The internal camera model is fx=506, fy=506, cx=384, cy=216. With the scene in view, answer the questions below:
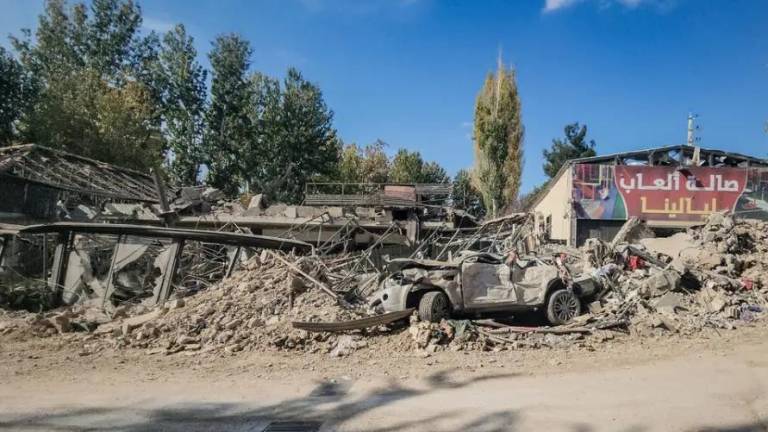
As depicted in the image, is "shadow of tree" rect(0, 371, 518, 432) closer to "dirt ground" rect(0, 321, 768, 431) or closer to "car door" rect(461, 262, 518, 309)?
"dirt ground" rect(0, 321, 768, 431)

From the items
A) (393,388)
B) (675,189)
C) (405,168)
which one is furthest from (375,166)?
(393,388)

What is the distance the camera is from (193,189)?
70.7 ft

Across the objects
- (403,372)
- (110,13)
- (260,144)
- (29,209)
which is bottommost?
(403,372)

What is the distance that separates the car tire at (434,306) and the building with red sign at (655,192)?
13115 mm

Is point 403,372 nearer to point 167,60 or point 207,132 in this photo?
point 207,132

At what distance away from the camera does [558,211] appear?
2462 cm

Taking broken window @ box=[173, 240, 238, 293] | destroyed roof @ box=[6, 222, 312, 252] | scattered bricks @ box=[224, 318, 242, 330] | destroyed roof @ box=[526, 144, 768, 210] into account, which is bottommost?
scattered bricks @ box=[224, 318, 242, 330]

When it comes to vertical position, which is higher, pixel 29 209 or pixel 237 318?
pixel 29 209

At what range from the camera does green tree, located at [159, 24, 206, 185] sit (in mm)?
30953

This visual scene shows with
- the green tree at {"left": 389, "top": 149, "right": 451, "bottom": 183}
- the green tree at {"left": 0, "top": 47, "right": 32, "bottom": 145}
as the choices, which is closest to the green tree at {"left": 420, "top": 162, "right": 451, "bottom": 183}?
the green tree at {"left": 389, "top": 149, "right": 451, "bottom": 183}

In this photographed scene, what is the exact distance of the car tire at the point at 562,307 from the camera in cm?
1045

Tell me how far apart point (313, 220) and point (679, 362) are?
46.3ft

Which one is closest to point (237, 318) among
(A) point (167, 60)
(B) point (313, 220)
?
(B) point (313, 220)

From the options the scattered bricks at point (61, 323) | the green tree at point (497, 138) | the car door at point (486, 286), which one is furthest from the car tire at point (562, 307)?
the green tree at point (497, 138)
